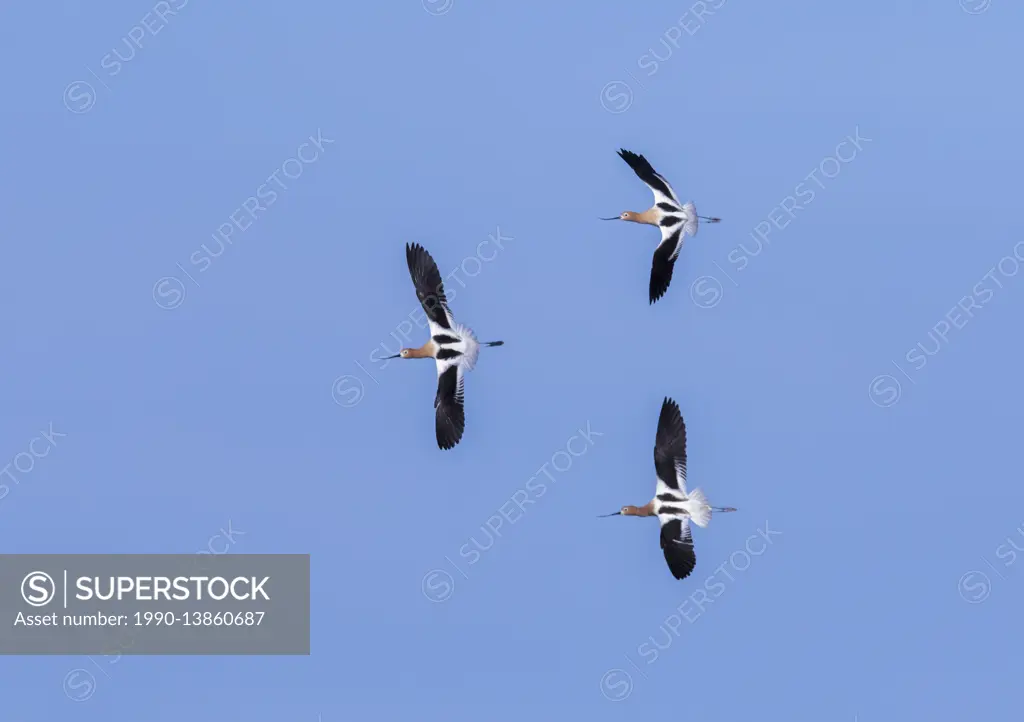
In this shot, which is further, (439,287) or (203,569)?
(203,569)

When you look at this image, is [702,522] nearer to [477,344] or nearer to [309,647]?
[477,344]

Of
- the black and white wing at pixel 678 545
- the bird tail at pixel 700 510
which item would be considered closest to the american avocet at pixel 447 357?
the black and white wing at pixel 678 545

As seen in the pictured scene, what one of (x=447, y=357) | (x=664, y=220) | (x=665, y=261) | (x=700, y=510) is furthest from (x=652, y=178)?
(x=700, y=510)

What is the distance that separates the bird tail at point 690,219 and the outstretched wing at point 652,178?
34 centimetres

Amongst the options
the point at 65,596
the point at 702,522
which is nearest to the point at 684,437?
the point at 702,522

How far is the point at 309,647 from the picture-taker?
44219 mm

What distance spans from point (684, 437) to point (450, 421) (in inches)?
285

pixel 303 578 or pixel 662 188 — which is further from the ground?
pixel 662 188

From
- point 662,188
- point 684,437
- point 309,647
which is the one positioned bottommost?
point 309,647

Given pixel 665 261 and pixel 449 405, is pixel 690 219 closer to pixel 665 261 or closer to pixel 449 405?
pixel 665 261

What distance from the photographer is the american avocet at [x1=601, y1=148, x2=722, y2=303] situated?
43906mm

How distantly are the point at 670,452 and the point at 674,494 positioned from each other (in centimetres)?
130

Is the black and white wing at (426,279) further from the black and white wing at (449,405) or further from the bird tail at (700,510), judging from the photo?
the bird tail at (700,510)

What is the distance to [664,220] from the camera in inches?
1750
